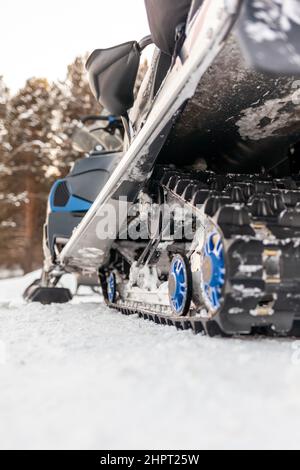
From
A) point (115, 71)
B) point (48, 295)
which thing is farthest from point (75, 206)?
point (115, 71)

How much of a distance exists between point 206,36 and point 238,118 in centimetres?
80

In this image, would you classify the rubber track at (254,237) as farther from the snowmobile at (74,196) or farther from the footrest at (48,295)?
the footrest at (48,295)

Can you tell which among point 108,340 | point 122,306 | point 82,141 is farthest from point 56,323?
point 82,141

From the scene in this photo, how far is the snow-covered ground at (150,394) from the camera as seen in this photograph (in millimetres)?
931

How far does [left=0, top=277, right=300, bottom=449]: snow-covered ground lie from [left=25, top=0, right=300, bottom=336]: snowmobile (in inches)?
12.4

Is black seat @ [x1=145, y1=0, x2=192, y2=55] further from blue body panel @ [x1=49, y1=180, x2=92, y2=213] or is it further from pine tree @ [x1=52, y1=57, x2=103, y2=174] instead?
pine tree @ [x1=52, y1=57, x2=103, y2=174]

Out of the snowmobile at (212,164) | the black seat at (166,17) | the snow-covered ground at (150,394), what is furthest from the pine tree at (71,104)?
the snow-covered ground at (150,394)

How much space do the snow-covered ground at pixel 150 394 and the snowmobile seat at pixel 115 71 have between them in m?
1.42

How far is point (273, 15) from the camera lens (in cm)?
153

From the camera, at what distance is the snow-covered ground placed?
3.05 feet

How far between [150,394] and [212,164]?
1.96 meters
